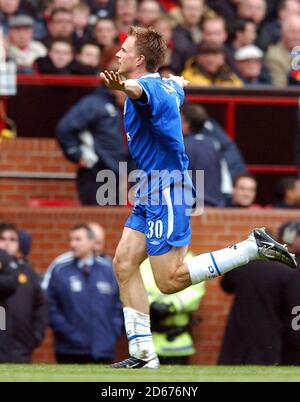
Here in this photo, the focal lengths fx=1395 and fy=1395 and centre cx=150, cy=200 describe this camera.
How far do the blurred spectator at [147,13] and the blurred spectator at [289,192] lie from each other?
3.05m

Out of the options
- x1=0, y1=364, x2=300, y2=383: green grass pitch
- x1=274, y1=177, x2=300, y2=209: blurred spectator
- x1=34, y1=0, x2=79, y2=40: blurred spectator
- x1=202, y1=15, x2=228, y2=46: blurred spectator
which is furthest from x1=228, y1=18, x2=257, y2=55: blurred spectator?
x1=0, y1=364, x2=300, y2=383: green grass pitch

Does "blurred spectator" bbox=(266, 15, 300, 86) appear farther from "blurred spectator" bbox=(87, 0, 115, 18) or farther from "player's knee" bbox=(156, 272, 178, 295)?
"player's knee" bbox=(156, 272, 178, 295)

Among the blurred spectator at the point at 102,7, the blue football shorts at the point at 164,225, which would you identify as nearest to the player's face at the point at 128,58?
the blue football shorts at the point at 164,225

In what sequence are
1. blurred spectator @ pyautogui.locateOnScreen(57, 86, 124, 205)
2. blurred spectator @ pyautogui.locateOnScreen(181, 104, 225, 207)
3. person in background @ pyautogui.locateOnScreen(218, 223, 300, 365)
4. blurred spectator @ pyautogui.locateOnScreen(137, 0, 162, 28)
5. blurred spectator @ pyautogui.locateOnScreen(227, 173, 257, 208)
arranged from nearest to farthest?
1. person in background @ pyautogui.locateOnScreen(218, 223, 300, 365)
2. blurred spectator @ pyautogui.locateOnScreen(181, 104, 225, 207)
3. blurred spectator @ pyautogui.locateOnScreen(57, 86, 124, 205)
4. blurred spectator @ pyautogui.locateOnScreen(227, 173, 257, 208)
5. blurred spectator @ pyautogui.locateOnScreen(137, 0, 162, 28)

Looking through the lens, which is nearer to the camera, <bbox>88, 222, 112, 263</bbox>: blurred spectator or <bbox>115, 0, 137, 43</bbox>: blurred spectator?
<bbox>88, 222, 112, 263</bbox>: blurred spectator

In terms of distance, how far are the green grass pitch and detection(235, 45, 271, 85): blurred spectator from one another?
22.6ft

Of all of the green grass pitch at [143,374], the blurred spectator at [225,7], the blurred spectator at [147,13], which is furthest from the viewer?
the blurred spectator at [225,7]

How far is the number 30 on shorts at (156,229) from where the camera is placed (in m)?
9.80

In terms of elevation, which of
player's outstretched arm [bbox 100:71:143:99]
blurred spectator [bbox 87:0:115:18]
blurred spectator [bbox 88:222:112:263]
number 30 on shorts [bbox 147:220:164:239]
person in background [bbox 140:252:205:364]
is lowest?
person in background [bbox 140:252:205:364]

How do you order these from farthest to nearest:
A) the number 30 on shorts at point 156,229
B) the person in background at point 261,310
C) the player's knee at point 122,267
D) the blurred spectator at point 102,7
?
the blurred spectator at point 102,7 < the person in background at point 261,310 < the player's knee at point 122,267 < the number 30 on shorts at point 156,229

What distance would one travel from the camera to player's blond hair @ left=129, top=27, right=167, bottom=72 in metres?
9.80

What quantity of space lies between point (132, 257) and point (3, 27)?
7.56 meters

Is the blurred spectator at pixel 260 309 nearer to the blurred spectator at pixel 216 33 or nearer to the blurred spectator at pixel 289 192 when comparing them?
the blurred spectator at pixel 289 192
